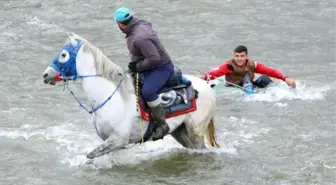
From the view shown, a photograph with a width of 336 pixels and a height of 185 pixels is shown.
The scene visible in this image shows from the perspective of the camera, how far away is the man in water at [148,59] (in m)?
9.29

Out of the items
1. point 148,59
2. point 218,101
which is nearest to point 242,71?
point 218,101

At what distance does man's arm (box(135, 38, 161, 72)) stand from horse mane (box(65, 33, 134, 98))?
367 millimetres

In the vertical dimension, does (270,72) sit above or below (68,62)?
below

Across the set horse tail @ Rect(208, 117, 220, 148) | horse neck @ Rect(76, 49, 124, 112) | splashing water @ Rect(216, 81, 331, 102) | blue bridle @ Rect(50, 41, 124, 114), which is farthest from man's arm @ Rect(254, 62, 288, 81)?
blue bridle @ Rect(50, 41, 124, 114)

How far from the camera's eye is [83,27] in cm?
2083

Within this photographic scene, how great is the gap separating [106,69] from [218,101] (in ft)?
15.3

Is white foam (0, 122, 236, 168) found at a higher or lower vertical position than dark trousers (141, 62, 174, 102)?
lower

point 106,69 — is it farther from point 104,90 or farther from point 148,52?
point 148,52

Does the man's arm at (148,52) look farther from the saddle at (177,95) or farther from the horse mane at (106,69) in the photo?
the saddle at (177,95)

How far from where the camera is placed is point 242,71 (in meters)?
13.9

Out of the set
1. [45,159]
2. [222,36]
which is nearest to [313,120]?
[45,159]

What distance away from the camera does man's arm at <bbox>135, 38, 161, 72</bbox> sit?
9258 millimetres

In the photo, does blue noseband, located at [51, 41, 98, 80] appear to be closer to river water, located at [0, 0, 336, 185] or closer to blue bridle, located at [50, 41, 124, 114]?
blue bridle, located at [50, 41, 124, 114]

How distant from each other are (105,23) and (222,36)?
12.2 feet
